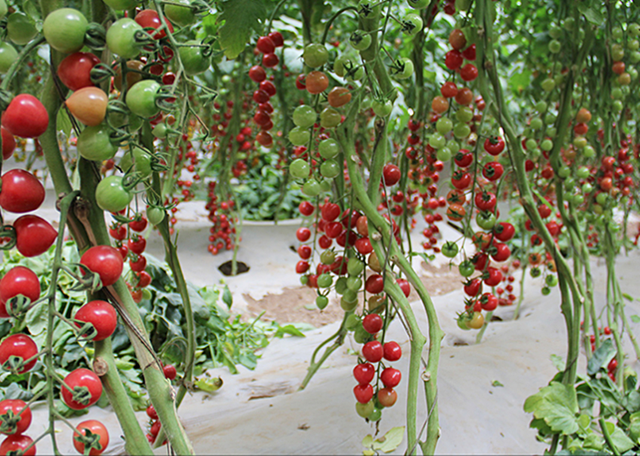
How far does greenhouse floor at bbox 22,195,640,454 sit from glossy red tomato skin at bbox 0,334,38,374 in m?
0.73

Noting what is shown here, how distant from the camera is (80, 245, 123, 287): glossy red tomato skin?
0.32m

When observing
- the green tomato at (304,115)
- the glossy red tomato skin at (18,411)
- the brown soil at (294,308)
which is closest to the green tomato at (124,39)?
the glossy red tomato skin at (18,411)

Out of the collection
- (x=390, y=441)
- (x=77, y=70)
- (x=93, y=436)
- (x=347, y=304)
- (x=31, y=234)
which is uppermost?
(x=77, y=70)

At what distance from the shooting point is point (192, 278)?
10.4 ft

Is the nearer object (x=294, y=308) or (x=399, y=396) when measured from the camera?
(x=399, y=396)

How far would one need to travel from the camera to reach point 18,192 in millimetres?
309

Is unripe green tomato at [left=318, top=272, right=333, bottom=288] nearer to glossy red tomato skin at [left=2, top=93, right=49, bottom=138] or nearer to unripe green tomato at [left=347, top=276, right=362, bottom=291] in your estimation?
unripe green tomato at [left=347, top=276, right=362, bottom=291]

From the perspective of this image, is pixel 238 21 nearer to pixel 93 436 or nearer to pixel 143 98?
pixel 143 98

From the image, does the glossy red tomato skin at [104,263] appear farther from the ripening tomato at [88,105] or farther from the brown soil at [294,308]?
the brown soil at [294,308]

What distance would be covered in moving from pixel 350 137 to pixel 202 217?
4.01m

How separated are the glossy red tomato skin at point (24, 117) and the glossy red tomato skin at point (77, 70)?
0.03 metres

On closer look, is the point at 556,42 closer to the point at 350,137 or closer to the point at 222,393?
the point at 350,137

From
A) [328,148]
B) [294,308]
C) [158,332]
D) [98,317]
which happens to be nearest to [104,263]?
[98,317]

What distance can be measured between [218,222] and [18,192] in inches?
122
